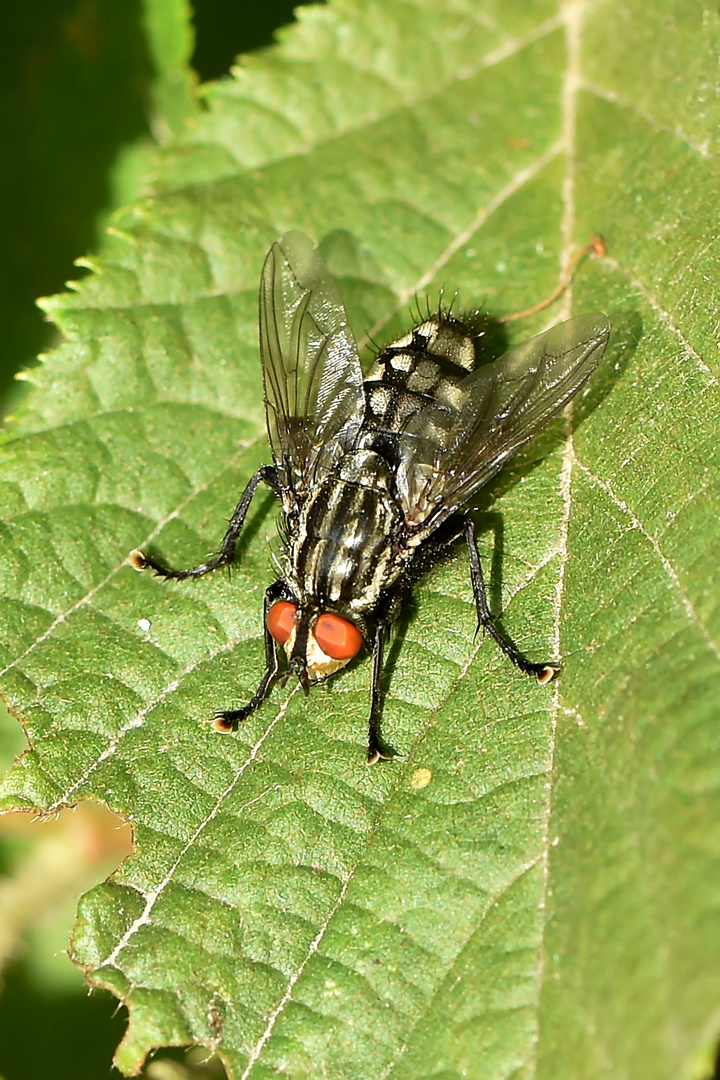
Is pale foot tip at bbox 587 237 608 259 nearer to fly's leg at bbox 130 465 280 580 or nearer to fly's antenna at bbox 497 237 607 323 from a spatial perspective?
fly's antenna at bbox 497 237 607 323

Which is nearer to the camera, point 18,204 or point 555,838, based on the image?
point 555,838

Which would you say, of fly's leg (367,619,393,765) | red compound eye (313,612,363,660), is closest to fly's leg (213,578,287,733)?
red compound eye (313,612,363,660)

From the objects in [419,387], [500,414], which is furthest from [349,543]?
[419,387]

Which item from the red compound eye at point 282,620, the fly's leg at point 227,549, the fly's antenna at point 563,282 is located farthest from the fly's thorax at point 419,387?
the red compound eye at point 282,620

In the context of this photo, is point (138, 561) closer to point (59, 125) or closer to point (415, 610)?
point (415, 610)

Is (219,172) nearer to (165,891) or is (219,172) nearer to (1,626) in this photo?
(1,626)

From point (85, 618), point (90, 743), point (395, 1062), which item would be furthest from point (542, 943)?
point (85, 618)
